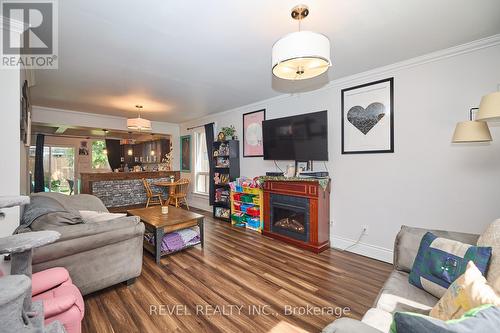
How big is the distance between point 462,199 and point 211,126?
4487 millimetres

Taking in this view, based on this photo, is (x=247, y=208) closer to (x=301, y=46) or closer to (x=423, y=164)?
(x=423, y=164)

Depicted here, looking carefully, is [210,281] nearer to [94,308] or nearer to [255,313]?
[255,313]

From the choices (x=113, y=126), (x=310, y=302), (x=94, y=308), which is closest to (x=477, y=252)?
(x=310, y=302)

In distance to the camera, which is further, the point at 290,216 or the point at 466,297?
the point at 290,216

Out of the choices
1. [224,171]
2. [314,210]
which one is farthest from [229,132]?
[314,210]

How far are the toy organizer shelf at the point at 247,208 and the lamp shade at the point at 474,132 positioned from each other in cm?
277

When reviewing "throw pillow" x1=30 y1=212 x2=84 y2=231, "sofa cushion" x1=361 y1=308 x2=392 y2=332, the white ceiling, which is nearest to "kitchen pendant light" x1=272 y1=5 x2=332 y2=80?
the white ceiling

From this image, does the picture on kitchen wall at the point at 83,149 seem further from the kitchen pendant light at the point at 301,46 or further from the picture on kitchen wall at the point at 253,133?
the kitchen pendant light at the point at 301,46

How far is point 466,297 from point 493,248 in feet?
1.83

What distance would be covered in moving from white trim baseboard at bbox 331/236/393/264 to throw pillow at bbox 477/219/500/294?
1578mm

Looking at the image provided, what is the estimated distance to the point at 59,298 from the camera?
1282mm

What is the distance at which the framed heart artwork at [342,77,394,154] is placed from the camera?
2809 millimetres

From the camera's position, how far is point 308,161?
354cm

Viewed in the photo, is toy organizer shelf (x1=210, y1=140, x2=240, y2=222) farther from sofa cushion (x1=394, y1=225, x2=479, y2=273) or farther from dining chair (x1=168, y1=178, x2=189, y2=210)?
sofa cushion (x1=394, y1=225, x2=479, y2=273)
